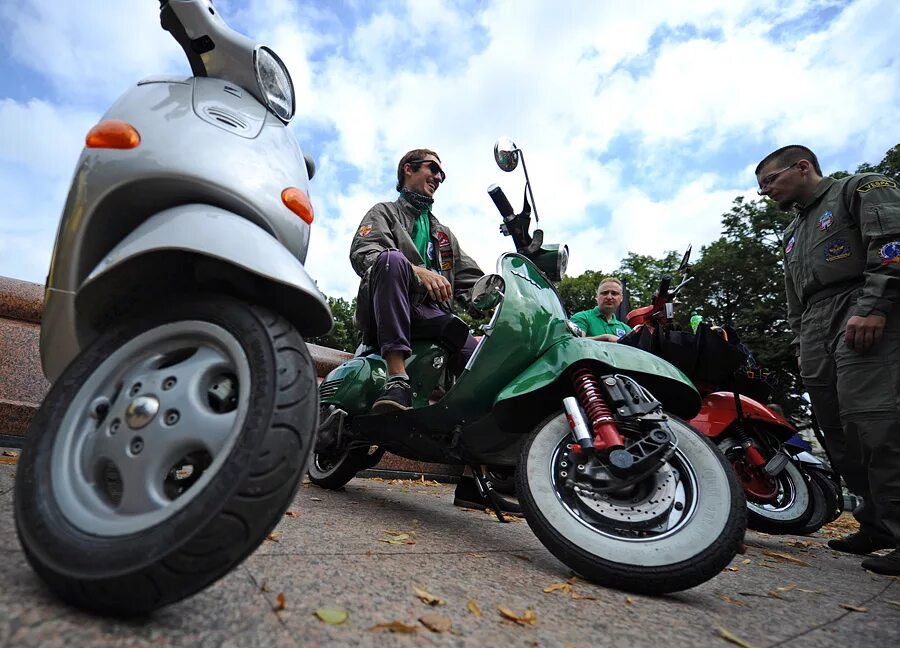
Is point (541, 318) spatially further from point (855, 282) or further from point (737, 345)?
point (737, 345)

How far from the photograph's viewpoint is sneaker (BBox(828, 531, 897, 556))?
2910 millimetres

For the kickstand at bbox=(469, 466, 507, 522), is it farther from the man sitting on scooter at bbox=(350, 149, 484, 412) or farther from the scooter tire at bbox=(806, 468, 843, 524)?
the scooter tire at bbox=(806, 468, 843, 524)

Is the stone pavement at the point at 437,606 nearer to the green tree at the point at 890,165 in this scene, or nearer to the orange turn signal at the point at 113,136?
the orange turn signal at the point at 113,136

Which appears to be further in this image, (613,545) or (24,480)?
(613,545)

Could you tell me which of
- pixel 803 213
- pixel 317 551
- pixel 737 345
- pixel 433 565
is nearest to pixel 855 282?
pixel 803 213

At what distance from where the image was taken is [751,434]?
3.53m

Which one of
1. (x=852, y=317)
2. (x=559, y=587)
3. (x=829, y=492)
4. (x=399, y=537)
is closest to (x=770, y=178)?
(x=852, y=317)

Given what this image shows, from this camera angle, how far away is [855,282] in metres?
2.73

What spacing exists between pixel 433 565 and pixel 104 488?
927 millimetres

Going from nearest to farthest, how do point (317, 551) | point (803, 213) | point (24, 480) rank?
point (24, 480)
point (317, 551)
point (803, 213)

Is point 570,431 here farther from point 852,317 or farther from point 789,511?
point 789,511

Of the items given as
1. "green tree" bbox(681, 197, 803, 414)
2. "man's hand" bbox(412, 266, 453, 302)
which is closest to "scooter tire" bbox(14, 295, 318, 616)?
"man's hand" bbox(412, 266, 453, 302)

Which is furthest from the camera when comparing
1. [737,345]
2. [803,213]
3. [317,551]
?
[737,345]

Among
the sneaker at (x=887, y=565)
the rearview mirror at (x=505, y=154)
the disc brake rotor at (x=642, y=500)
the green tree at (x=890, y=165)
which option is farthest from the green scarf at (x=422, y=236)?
the green tree at (x=890, y=165)
